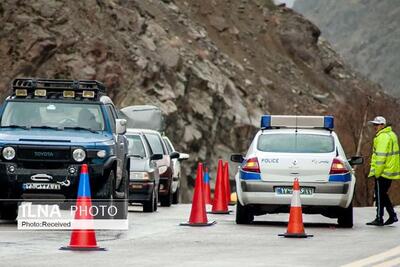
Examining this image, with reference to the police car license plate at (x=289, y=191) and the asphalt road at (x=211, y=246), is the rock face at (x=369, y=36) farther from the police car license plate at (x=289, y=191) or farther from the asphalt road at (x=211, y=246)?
the asphalt road at (x=211, y=246)

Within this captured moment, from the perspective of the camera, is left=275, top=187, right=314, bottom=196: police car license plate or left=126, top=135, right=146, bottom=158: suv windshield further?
left=126, top=135, right=146, bottom=158: suv windshield

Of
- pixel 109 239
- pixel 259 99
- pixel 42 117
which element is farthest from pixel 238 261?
pixel 259 99

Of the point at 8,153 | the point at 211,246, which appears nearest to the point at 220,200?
the point at 8,153

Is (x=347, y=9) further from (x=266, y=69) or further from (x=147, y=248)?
(x=147, y=248)

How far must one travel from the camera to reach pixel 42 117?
62.8ft

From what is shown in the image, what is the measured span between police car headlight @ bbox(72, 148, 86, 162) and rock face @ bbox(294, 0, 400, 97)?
439 ft

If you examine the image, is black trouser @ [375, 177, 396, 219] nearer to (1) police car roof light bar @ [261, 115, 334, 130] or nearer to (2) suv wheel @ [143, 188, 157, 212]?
(1) police car roof light bar @ [261, 115, 334, 130]

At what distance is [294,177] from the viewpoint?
64.7ft

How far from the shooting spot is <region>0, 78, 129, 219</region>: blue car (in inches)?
700

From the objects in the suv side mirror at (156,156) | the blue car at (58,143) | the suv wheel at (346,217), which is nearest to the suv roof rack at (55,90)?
the blue car at (58,143)

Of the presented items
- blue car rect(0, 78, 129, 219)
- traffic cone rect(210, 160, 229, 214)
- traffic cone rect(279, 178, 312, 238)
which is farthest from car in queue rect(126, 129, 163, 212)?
traffic cone rect(279, 178, 312, 238)

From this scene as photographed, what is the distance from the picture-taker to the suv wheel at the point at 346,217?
20.1 meters

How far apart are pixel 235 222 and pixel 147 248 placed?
653 cm

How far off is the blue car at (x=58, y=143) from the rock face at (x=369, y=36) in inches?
5203
